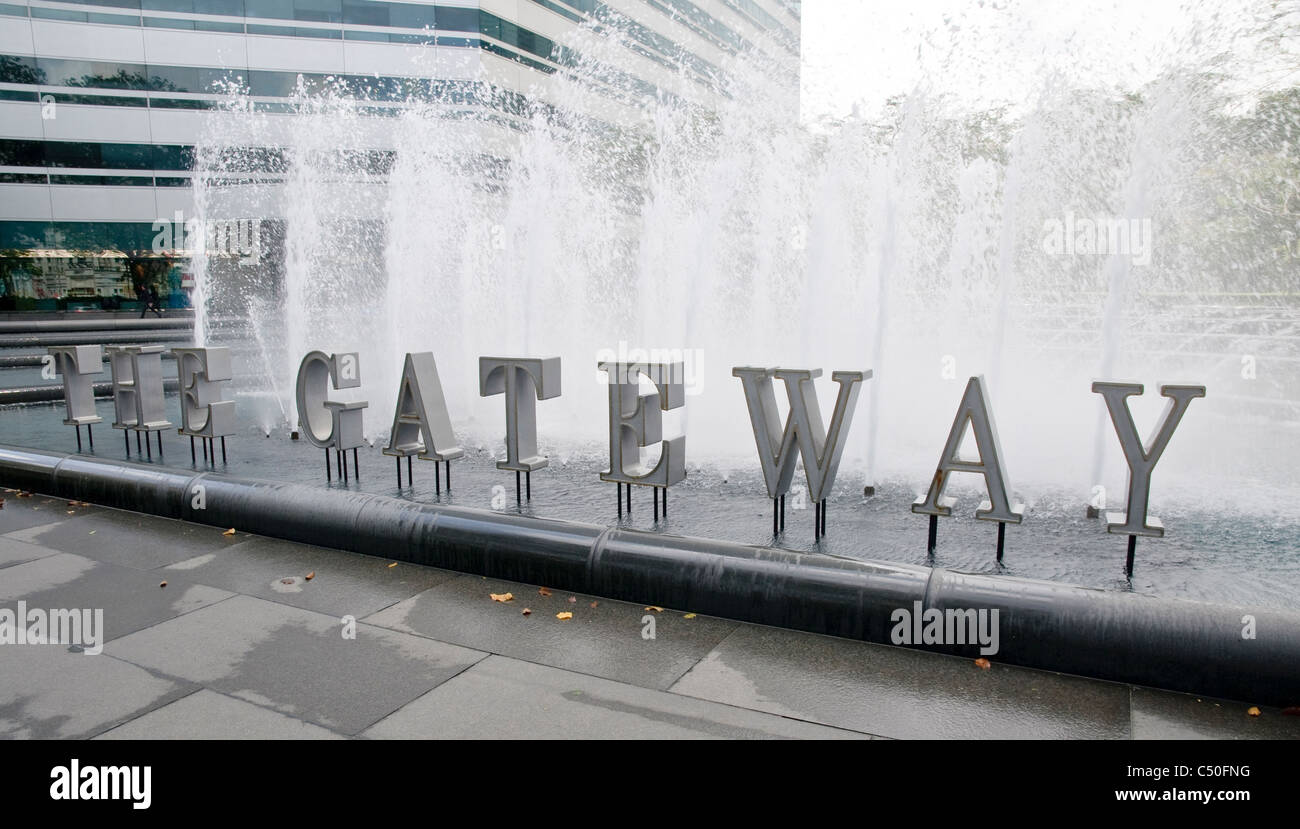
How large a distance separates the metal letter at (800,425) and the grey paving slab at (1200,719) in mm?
1873

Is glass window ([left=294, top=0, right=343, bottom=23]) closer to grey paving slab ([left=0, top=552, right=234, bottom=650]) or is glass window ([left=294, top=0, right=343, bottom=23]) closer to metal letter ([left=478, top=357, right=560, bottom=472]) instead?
grey paving slab ([left=0, top=552, right=234, bottom=650])

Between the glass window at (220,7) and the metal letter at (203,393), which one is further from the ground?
the glass window at (220,7)

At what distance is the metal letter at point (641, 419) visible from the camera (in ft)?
17.0

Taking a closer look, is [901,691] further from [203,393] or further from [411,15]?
[411,15]

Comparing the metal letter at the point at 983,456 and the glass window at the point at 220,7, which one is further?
the glass window at the point at 220,7

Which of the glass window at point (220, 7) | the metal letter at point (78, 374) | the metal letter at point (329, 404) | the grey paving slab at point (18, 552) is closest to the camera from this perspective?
the grey paving slab at point (18, 552)

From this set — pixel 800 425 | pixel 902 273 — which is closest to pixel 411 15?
pixel 902 273

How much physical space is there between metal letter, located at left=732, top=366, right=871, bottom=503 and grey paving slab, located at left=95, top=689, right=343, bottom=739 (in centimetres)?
275

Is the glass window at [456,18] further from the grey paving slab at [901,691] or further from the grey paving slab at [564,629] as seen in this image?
the grey paving slab at [901,691]

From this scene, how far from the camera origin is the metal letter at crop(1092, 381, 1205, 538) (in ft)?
13.5

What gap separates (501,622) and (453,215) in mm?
10381

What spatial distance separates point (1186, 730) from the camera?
3342 mm

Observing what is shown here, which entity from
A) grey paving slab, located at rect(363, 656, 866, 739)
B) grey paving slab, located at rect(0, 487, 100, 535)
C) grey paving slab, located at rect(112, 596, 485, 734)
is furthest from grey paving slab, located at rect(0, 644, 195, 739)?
grey paving slab, located at rect(0, 487, 100, 535)

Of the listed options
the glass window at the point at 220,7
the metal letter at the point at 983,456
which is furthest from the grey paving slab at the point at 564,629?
the glass window at the point at 220,7
